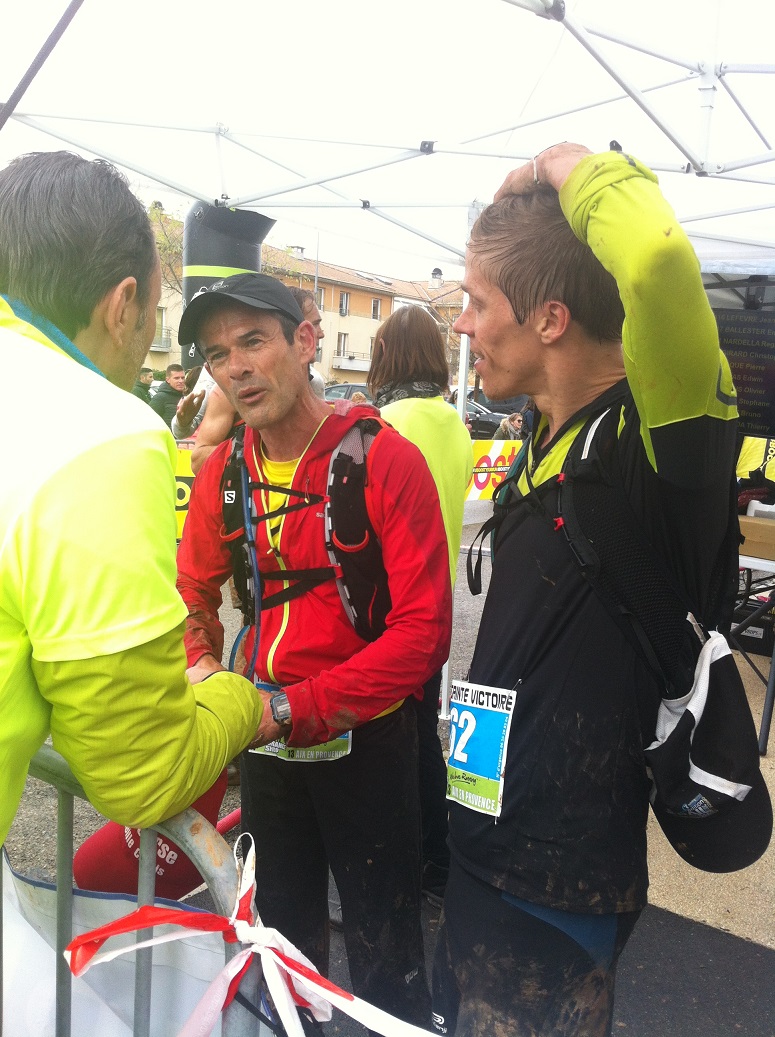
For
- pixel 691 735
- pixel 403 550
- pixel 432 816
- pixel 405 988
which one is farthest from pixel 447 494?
pixel 691 735

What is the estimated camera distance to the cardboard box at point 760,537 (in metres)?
4.66

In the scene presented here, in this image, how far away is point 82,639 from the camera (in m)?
0.91

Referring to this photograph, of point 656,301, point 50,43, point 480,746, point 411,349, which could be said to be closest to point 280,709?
point 480,746

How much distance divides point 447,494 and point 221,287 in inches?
61.1

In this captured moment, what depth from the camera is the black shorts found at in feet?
4.18

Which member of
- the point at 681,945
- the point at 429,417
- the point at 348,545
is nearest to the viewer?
the point at 348,545

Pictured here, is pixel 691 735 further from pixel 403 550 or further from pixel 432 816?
pixel 432 816

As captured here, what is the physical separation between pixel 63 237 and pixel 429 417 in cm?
219

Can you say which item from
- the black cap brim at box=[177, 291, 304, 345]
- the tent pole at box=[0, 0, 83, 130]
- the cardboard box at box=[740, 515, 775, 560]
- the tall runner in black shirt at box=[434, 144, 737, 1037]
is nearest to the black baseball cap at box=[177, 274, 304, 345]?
the black cap brim at box=[177, 291, 304, 345]

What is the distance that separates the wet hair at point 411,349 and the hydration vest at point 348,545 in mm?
1535

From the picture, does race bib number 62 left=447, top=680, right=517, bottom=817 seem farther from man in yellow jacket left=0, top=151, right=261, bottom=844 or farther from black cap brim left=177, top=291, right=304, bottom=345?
black cap brim left=177, top=291, right=304, bottom=345

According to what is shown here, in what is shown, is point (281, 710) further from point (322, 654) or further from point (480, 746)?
point (480, 746)

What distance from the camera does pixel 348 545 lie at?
1867mm

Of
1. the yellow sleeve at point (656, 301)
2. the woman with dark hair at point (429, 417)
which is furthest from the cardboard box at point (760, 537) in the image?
the yellow sleeve at point (656, 301)
